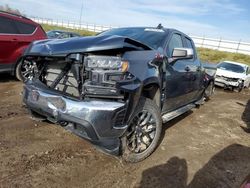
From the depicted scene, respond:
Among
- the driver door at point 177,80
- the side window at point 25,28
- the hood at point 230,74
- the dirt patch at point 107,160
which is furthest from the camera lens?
the hood at point 230,74

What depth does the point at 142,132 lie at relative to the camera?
4023mm

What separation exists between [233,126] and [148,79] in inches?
144

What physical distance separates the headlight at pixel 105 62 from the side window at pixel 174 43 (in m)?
1.55

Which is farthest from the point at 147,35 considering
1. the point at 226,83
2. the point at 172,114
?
the point at 226,83

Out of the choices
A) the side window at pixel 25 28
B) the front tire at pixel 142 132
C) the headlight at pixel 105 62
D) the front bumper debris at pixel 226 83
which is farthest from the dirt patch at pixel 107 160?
the front bumper debris at pixel 226 83

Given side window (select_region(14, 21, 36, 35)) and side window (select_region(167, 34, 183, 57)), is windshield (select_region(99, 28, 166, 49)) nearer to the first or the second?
side window (select_region(167, 34, 183, 57))

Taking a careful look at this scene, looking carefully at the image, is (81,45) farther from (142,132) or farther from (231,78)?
(231,78)

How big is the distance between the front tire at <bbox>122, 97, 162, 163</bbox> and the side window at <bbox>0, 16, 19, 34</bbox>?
17.8 feet

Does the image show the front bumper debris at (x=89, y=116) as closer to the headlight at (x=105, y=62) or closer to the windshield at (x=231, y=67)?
the headlight at (x=105, y=62)

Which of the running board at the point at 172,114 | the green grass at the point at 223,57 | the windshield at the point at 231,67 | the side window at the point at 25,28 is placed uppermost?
the side window at the point at 25,28

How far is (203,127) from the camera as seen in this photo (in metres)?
6.34

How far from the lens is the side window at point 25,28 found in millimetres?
8305

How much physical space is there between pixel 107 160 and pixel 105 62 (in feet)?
4.61

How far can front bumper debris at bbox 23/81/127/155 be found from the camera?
3.30m
